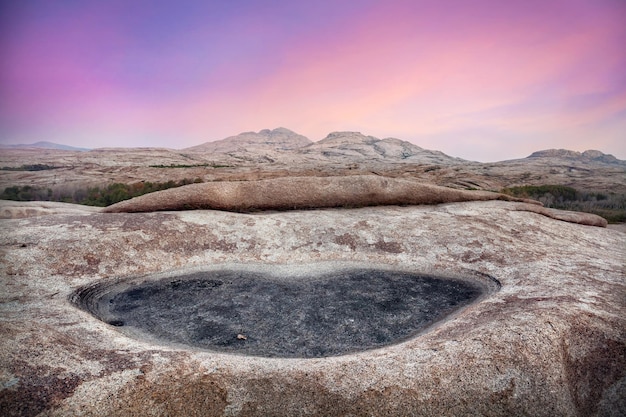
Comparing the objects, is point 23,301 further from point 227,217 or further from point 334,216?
point 334,216

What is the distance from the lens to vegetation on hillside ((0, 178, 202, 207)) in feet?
97.1

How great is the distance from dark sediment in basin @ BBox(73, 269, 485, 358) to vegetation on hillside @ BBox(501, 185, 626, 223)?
24.4m

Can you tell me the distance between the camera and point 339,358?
6.91 m

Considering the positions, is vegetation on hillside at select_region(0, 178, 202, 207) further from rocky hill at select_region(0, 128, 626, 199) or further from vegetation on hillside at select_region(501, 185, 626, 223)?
vegetation on hillside at select_region(501, 185, 626, 223)

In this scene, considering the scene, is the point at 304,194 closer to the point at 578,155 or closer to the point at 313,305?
the point at 313,305

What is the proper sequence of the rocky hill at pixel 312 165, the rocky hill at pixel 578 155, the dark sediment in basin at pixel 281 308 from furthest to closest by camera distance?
the rocky hill at pixel 578 155, the rocky hill at pixel 312 165, the dark sediment in basin at pixel 281 308

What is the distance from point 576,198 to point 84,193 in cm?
5154

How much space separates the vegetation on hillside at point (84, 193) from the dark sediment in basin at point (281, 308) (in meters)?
20.6

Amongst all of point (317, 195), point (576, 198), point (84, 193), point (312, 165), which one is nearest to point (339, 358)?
point (317, 195)

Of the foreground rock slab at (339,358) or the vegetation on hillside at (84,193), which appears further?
the vegetation on hillside at (84,193)

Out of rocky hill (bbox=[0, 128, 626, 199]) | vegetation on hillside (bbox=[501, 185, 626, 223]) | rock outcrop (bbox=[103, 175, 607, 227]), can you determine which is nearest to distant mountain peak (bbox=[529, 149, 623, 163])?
rocky hill (bbox=[0, 128, 626, 199])

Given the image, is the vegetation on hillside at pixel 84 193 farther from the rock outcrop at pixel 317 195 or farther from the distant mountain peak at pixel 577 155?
the distant mountain peak at pixel 577 155

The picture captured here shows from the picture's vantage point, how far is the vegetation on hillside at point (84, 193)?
97.1ft

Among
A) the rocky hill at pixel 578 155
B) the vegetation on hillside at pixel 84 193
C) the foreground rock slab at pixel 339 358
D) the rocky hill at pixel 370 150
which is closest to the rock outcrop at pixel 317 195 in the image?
the foreground rock slab at pixel 339 358
